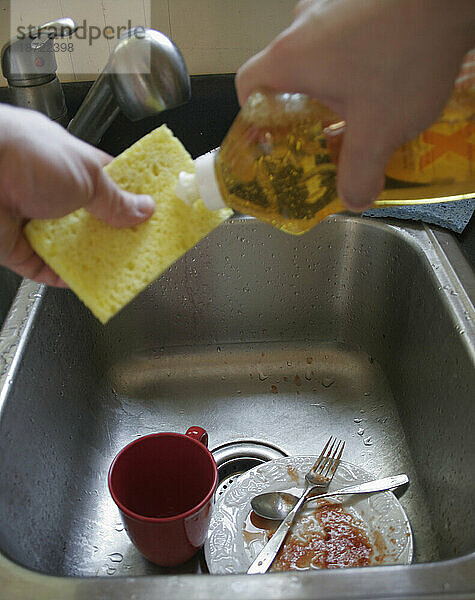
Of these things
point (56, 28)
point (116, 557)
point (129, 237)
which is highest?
point (56, 28)

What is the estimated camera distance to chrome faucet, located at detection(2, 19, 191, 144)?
0.64 m

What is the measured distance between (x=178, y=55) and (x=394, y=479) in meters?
0.61

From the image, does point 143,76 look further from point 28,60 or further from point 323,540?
point 323,540

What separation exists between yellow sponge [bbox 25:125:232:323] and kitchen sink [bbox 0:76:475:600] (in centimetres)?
23

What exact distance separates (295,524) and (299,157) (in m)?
0.47

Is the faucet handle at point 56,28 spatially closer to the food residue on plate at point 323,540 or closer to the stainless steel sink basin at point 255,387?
the stainless steel sink basin at point 255,387

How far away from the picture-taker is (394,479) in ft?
2.46

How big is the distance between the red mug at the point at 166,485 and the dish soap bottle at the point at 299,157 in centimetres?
33

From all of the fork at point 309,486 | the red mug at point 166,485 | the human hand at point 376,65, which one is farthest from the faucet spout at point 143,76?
the fork at point 309,486

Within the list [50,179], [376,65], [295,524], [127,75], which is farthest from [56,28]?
[295,524]

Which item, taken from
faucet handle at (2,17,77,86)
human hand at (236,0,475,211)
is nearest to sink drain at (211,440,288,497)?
human hand at (236,0,475,211)

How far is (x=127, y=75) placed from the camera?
0.66 meters

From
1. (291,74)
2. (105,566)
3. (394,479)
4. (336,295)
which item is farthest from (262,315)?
(291,74)

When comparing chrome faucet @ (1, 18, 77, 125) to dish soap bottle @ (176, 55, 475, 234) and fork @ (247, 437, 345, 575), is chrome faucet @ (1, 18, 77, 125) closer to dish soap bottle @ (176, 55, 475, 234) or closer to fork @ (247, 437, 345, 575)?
dish soap bottle @ (176, 55, 475, 234)
